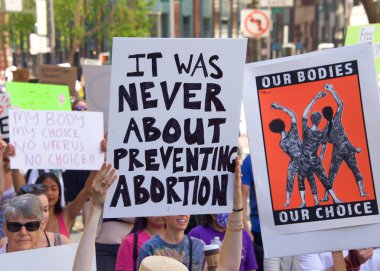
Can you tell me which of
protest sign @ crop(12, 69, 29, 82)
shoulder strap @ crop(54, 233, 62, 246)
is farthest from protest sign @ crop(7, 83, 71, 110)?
shoulder strap @ crop(54, 233, 62, 246)

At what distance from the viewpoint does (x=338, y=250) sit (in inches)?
177

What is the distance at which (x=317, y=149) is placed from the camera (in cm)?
451

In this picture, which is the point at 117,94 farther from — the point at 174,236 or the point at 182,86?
the point at 174,236

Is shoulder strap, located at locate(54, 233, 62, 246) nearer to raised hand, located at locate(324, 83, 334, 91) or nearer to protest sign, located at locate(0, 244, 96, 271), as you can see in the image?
protest sign, located at locate(0, 244, 96, 271)

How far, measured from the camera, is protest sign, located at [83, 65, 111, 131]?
8508mm

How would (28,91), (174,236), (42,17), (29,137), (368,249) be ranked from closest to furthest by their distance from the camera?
(368,249) < (174,236) < (29,137) < (28,91) < (42,17)

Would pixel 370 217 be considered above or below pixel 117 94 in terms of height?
below

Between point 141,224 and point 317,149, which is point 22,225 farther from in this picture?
point 317,149

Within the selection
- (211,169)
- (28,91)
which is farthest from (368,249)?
(28,91)

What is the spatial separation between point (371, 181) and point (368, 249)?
0.52 metres

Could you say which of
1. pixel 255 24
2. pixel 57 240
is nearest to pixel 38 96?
pixel 57 240

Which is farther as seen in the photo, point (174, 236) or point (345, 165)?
point (174, 236)

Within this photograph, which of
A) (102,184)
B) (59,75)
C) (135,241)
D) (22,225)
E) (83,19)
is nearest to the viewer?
(102,184)

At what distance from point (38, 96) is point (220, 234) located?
352cm
